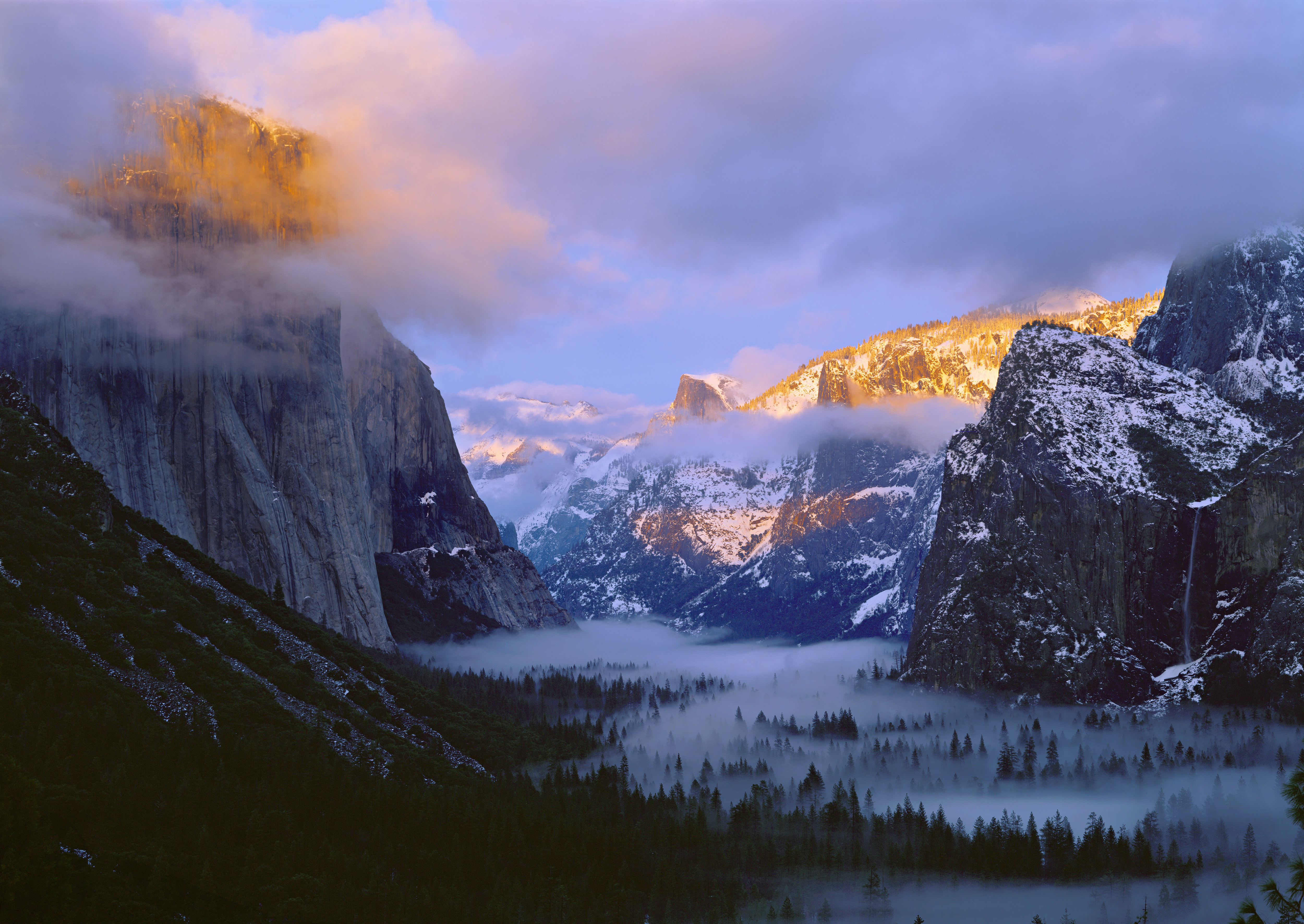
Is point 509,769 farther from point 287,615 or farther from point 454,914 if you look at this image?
point 454,914

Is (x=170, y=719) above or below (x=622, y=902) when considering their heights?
above

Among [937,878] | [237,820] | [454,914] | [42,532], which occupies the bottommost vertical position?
[937,878]

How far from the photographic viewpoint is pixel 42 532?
13875 centimetres

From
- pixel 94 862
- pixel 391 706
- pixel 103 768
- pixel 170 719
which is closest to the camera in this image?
pixel 94 862

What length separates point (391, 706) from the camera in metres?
174

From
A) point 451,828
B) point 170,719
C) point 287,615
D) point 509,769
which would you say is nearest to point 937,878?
point 509,769

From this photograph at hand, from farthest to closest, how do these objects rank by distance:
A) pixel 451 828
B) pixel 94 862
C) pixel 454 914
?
pixel 451 828 → pixel 454 914 → pixel 94 862

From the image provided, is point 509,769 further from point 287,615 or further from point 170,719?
point 170,719

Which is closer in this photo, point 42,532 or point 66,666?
point 66,666

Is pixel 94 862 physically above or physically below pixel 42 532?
below

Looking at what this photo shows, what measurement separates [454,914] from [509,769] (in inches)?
2521

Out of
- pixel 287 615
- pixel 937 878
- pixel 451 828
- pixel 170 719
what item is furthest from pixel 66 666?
pixel 937 878

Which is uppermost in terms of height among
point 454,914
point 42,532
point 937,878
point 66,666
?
point 42,532

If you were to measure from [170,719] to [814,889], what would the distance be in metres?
102
